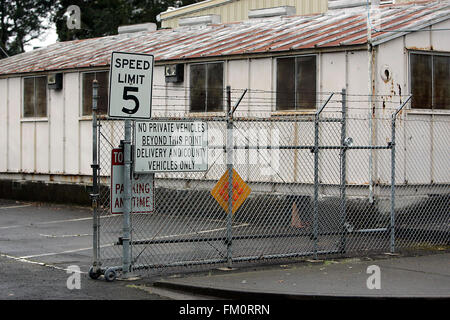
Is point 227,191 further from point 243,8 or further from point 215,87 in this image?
point 243,8

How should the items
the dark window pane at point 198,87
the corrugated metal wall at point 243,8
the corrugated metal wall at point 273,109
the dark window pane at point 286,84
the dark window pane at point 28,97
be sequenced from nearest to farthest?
the corrugated metal wall at point 273,109 < the dark window pane at point 286,84 < the dark window pane at point 198,87 < the dark window pane at point 28,97 < the corrugated metal wall at point 243,8

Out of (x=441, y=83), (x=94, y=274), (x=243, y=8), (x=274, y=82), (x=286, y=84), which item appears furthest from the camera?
(x=243, y=8)

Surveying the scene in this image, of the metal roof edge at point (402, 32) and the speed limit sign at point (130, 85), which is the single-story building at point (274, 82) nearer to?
the metal roof edge at point (402, 32)

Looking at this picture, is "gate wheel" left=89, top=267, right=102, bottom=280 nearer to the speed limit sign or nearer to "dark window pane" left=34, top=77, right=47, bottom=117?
the speed limit sign

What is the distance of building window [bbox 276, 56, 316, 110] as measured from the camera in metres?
16.9

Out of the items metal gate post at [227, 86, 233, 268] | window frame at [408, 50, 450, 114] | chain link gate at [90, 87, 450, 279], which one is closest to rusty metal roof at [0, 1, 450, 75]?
window frame at [408, 50, 450, 114]

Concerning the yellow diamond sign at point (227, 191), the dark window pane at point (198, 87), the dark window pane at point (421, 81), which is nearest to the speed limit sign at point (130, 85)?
the yellow diamond sign at point (227, 191)

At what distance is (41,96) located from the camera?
77.2 ft

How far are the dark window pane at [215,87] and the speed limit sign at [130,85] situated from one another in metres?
8.01

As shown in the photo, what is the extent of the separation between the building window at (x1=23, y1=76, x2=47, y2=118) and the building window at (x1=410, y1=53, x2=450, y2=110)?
39.2 ft

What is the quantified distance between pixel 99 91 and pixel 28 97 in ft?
11.6

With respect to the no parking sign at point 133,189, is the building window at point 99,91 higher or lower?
higher

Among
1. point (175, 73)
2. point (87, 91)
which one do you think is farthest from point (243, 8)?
point (175, 73)

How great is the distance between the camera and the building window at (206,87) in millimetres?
18766
